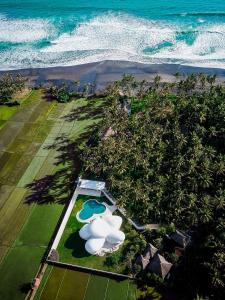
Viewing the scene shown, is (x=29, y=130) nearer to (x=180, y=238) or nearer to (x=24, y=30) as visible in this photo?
(x=180, y=238)

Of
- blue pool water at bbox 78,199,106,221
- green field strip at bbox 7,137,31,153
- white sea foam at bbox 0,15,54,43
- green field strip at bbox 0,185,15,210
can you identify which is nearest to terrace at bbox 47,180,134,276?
blue pool water at bbox 78,199,106,221

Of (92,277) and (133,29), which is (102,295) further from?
(133,29)

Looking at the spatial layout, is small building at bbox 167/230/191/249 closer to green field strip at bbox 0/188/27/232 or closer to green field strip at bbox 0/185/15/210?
green field strip at bbox 0/188/27/232

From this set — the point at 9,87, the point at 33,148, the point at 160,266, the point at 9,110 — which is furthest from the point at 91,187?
the point at 9,87

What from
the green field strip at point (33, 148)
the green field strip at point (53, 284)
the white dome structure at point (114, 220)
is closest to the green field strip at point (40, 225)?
the green field strip at point (53, 284)

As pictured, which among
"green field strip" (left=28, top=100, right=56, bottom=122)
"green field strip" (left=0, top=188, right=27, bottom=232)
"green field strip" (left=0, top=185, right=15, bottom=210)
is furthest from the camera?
"green field strip" (left=28, top=100, right=56, bottom=122)

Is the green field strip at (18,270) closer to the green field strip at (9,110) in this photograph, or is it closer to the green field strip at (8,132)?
the green field strip at (8,132)
